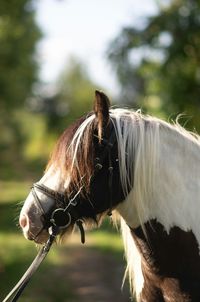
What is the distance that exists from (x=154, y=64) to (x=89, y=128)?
8676 mm

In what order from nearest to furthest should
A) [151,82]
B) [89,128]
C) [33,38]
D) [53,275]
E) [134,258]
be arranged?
[89,128] < [134,258] < [53,275] < [151,82] < [33,38]

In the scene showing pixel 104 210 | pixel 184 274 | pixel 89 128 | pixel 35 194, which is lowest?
pixel 184 274

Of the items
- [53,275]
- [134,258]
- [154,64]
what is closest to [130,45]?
[154,64]

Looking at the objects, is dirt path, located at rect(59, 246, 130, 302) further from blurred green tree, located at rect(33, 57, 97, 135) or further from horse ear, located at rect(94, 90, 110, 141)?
blurred green tree, located at rect(33, 57, 97, 135)

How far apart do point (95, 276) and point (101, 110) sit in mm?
6887

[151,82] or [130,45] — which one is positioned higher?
[130,45]

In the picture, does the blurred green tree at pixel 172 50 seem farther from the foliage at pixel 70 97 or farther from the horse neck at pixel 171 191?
the foliage at pixel 70 97

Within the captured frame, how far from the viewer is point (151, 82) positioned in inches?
477

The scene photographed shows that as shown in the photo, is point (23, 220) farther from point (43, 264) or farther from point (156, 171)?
point (43, 264)

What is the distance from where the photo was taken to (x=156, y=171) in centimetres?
305

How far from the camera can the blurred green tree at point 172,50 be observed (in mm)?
10656

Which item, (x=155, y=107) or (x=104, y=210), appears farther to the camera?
(x=155, y=107)

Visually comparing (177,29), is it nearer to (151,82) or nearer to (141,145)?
(151,82)

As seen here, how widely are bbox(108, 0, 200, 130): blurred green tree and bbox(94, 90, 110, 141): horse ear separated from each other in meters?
7.65
